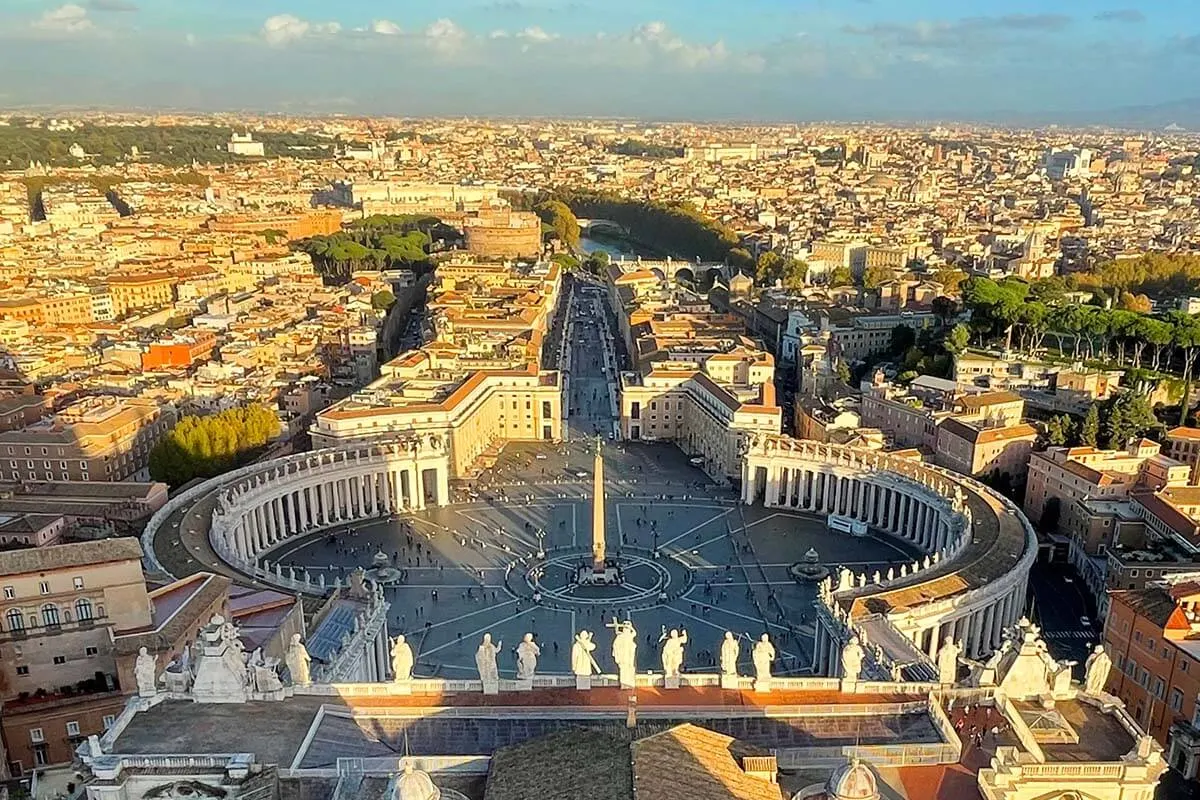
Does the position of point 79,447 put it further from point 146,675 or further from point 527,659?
point 527,659

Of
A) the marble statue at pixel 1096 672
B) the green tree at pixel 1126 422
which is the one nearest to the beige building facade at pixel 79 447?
the marble statue at pixel 1096 672

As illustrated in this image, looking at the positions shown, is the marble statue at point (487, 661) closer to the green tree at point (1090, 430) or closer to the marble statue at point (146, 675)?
the marble statue at point (146, 675)

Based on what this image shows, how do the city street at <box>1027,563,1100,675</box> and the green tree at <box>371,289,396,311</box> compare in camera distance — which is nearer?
the city street at <box>1027,563,1100,675</box>

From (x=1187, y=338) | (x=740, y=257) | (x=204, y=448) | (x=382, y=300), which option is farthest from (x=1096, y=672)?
(x=740, y=257)

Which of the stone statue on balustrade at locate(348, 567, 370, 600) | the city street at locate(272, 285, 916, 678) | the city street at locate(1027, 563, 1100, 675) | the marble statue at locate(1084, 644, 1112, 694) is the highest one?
the marble statue at locate(1084, 644, 1112, 694)

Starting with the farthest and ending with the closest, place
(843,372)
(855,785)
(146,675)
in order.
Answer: (843,372) < (146,675) < (855,785)

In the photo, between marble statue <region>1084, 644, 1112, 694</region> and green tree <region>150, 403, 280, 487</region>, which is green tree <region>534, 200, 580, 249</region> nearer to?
green tree <region>150, 403, 280, 487</region>

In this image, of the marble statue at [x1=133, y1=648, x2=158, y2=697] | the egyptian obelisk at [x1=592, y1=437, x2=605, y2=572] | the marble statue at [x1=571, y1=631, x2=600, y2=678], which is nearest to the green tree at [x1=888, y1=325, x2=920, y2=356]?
the egyptian obelisk at [x1=592, y1=437, x2=605, y2=572]
